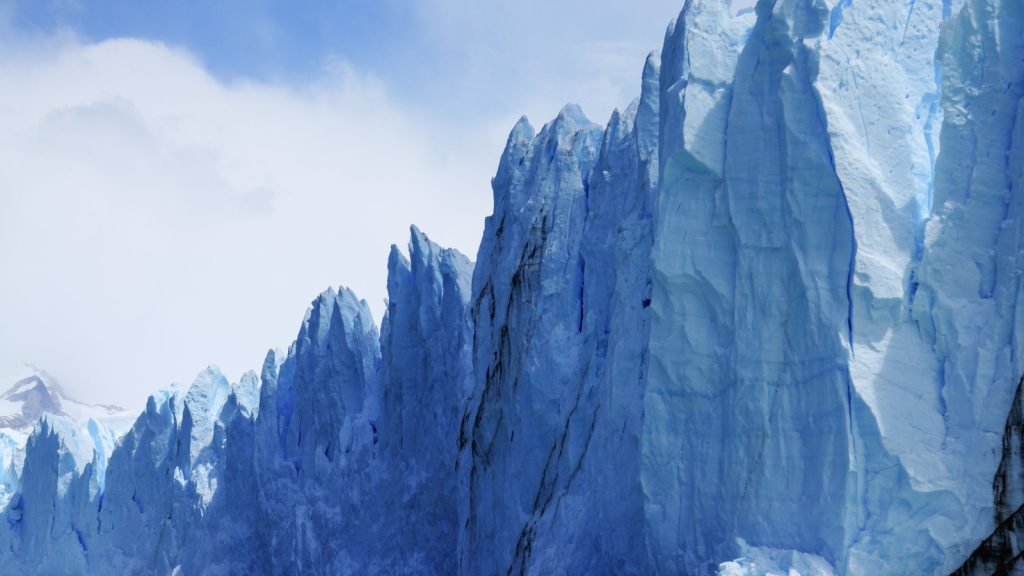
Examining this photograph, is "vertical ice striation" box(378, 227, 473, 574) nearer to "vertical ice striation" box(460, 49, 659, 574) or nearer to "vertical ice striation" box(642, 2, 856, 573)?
"vertical ice striation" box(460, 49, 659, 574)

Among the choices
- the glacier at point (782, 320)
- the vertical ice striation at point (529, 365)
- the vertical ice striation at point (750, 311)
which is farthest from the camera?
the vertical ice striation at point (529, 365)

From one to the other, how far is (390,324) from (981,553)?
1569cm

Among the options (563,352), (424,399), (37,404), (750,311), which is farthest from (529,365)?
(37,404)

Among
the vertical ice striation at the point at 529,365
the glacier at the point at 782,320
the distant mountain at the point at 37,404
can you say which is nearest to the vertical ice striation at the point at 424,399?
the vertical ice striation at the point at 529,365

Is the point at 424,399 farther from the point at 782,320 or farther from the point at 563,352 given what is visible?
the point at 782,320

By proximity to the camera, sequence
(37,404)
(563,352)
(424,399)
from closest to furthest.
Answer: (563,352)
(424,399)
(37,404)

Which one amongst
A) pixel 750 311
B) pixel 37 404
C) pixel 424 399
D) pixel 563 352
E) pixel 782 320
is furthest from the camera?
pixel 37 404

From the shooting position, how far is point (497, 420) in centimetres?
1828

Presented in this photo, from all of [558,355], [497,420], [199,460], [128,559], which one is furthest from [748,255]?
[128,559]

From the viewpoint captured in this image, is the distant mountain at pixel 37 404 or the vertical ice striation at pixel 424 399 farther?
the distant mountain at pixel 37 404

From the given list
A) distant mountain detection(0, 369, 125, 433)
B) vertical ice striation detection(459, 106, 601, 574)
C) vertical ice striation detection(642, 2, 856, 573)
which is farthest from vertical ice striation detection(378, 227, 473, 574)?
distant mountain detection(0, 369, 125, 433)

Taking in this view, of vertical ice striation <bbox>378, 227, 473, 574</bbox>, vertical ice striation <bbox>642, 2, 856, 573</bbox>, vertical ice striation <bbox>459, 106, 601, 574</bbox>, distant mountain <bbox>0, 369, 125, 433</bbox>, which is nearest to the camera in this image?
vertical ice striation <bbox>642, 2, 856, 573</bbox>

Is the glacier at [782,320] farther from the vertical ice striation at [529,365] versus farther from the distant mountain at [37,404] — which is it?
the distant mountain at [37,404]

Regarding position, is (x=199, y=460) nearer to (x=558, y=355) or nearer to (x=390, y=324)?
(x=390, y=324)
